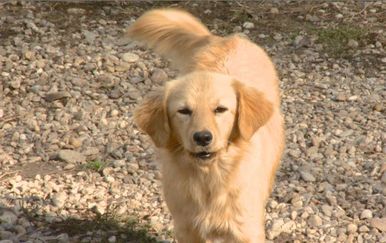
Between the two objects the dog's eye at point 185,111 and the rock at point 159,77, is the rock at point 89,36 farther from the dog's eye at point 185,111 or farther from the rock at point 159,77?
the dog's eye at point 185,111

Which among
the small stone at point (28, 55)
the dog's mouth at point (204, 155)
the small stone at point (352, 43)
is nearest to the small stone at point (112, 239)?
the dog's mouth at point (204, 155)

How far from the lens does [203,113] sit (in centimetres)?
430

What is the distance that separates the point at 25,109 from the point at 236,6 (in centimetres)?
337

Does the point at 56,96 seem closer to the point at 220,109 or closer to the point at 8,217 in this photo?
the point at 8,217

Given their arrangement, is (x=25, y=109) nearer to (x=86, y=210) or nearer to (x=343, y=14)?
(x=86, y=210)

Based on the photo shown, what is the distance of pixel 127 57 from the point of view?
839cm

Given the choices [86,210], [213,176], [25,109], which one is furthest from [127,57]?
[213,176]

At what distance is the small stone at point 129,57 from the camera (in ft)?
27.4

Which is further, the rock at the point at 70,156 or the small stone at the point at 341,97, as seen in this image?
the small stone at the point at 341,97

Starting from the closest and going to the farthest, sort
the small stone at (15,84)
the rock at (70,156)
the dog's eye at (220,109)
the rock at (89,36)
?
1. the dog's eye at (220,109)
2. the rock at (70,156)
3. the small stone at (15,84)
4. the rock at (89,36)

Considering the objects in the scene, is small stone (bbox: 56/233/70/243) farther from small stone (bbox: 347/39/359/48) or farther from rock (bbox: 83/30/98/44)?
small stone (bbox: 347/39/359/48)

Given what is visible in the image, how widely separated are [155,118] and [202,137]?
18.6 inches

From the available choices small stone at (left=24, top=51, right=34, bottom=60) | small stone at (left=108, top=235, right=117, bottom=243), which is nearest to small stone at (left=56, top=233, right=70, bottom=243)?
small stone at (left=108, top=235, right=117, bottom=243)

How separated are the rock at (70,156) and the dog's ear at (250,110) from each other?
219 cm
